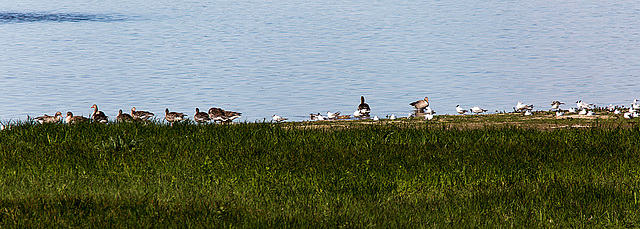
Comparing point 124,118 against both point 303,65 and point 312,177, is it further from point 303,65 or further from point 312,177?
point 303,65

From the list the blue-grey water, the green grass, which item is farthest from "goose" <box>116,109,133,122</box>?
the blue-grey water

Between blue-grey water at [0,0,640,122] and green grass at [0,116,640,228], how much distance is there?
1212 centimetres

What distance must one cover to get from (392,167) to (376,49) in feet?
146

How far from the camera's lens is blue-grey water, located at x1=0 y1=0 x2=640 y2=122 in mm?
29266

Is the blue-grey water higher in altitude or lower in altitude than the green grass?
higher

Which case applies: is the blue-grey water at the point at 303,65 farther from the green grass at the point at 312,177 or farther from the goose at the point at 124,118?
the green grass at the point at 312,177

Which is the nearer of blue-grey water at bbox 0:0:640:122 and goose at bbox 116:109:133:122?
goose at bbox 116:109:133:122

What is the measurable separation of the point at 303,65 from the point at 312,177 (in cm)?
3413

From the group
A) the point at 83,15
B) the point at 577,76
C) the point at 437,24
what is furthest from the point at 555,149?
the point at 83,15

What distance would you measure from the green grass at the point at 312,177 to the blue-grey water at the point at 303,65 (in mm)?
12125

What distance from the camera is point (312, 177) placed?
31.1ft

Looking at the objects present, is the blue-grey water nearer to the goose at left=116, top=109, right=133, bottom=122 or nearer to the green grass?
the goose at left=116, top=109, right=133, bottom=122

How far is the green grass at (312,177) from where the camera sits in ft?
25.4

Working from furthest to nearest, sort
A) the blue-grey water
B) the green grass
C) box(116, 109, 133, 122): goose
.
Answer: the blue-grey water → box(116, 109, 133, 122): goose → the green grass
